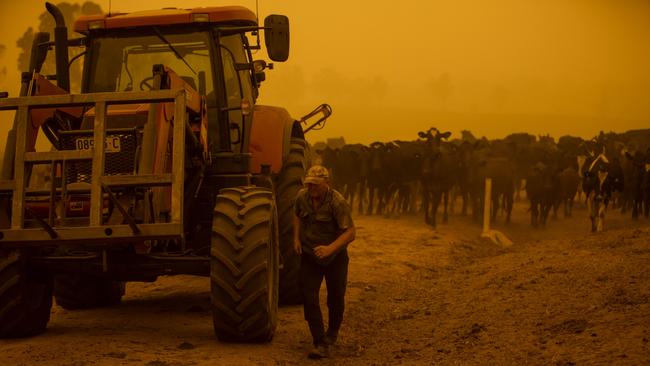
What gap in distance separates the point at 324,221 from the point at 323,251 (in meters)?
0.37

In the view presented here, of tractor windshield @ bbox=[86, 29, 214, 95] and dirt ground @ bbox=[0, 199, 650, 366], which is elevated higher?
tractor windshield @ bbox=[86, 29, 214, 95]

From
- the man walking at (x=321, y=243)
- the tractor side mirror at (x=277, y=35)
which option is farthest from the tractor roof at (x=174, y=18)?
the man walking at (x=321, y=243)

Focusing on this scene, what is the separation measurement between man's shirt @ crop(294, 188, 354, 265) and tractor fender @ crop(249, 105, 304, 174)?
138 cm

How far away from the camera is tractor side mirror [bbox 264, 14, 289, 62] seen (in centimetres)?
775

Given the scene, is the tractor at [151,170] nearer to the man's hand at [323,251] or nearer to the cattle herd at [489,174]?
the man's hand at [323,251]

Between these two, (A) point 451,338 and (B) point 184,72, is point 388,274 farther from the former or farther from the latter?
(B) point 184,72

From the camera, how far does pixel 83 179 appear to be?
23.2 ft

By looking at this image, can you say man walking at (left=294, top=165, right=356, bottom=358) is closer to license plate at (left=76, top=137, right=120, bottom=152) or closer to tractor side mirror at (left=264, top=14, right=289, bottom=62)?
tractor side mirror at (left=264, top=14, right=289, bottom=62)

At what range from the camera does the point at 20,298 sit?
7.01m

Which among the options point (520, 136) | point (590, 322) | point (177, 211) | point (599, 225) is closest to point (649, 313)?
point (590, 322)

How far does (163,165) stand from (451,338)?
11.0ft

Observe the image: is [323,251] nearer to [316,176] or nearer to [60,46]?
[316,176]

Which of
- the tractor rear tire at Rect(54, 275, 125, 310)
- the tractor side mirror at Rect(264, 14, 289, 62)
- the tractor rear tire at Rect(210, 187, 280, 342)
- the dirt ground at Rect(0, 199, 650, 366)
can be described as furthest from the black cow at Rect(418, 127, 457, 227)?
the tractor rear tire at Rect(210, 187, 280, 342)

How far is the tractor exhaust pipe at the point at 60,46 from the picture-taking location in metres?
7.34
